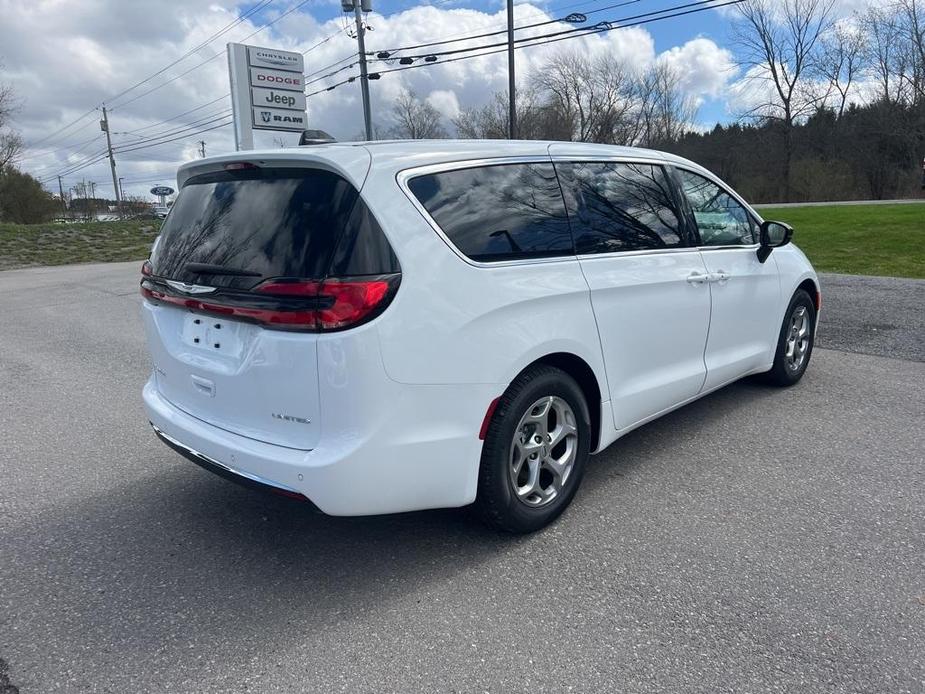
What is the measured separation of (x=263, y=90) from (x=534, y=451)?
2034 centimetres

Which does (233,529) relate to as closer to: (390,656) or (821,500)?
(390,656)

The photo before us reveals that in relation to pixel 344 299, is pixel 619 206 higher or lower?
higher

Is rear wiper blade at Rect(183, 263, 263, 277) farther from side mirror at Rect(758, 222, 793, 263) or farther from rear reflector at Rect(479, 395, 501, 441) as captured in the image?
side mirror at Rect(758, 222, 793, 263)

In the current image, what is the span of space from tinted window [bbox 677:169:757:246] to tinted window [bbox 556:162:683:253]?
277 mm

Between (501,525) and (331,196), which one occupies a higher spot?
(331,196)

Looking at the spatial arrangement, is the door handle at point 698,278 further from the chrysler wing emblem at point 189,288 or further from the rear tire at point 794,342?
the chrysler wing emblem at point 189,288

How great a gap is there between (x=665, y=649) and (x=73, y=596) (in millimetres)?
2391

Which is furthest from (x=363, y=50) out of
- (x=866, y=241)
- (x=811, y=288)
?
(x=811, y=288)

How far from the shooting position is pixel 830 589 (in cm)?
272

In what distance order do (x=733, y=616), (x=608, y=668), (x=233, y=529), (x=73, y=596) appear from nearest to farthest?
1. (x=608, y=668)
2. (x=733, y=616)
3. (x=73, y=596)
4. (x=233, y=529)

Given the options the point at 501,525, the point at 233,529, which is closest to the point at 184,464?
the point at 233,529

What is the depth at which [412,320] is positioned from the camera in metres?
2.61

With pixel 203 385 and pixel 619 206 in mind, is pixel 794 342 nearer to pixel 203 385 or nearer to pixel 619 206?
pixel 619 206

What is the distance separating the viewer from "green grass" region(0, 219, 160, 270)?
73.5 feet
